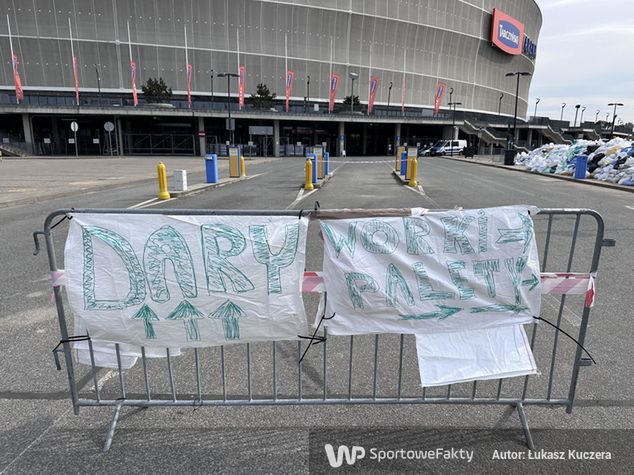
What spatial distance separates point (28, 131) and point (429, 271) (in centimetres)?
6118

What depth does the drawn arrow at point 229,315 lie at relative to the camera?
9.27 ft

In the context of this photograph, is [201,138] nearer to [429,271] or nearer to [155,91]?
[155,91]

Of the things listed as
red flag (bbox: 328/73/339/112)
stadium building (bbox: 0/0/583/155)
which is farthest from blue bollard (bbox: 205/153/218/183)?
red flag (bbox: 328/73/339/112)

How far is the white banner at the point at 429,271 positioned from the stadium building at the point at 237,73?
46.8 metres

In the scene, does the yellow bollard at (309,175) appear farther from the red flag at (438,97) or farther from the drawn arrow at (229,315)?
the red flag at (438,97)

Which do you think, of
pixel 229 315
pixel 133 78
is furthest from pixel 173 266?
pixel 133 78

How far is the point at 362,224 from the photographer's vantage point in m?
2.79

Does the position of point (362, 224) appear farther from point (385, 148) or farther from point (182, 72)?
point (385, 148)

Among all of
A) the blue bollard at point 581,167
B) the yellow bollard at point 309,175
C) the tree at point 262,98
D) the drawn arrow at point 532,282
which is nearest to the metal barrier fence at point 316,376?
the drawn arrow at point 532,282

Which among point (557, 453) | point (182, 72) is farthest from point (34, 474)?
point (182, 72)

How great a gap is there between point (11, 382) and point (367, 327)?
2.84 m

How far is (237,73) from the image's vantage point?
61062mm

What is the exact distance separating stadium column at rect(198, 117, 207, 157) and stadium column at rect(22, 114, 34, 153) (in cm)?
1952

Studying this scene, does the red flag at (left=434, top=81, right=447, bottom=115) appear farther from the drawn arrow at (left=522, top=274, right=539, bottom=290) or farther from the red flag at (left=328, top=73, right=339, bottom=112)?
the drawn arrow at (left=522, top=274, right=539, bottom=290)
